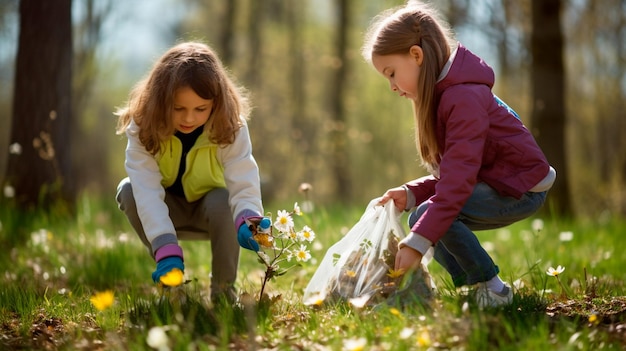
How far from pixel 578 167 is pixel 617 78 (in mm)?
2486

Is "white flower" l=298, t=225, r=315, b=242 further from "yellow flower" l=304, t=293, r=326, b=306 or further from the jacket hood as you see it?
the jacket hood

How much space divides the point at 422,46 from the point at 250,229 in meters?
0.97

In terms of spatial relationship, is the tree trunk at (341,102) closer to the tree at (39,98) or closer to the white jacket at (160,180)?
the tree at (39,98)

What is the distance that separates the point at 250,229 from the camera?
8.57 feet

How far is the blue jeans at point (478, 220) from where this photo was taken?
2.56 m

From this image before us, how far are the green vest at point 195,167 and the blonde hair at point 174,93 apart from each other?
6cm

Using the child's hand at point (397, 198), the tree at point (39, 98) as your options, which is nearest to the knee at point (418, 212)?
the child's hand at point (397, 198)

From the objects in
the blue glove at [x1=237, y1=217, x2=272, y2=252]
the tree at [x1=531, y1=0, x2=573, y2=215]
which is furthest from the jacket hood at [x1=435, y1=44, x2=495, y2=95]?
the tree at [x1=531, y1=0, x2=573, y2=215]

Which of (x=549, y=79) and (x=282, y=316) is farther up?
(x=549, y=79)

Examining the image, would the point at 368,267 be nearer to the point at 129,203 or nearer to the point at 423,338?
the point at 423,338

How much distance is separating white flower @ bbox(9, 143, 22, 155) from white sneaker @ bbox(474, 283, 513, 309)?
3308 millimetres

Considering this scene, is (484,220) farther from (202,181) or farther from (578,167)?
(578,167)

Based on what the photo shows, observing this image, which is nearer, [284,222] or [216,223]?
[284,222]

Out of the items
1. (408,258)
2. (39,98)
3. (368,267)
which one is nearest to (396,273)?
(408,258)
